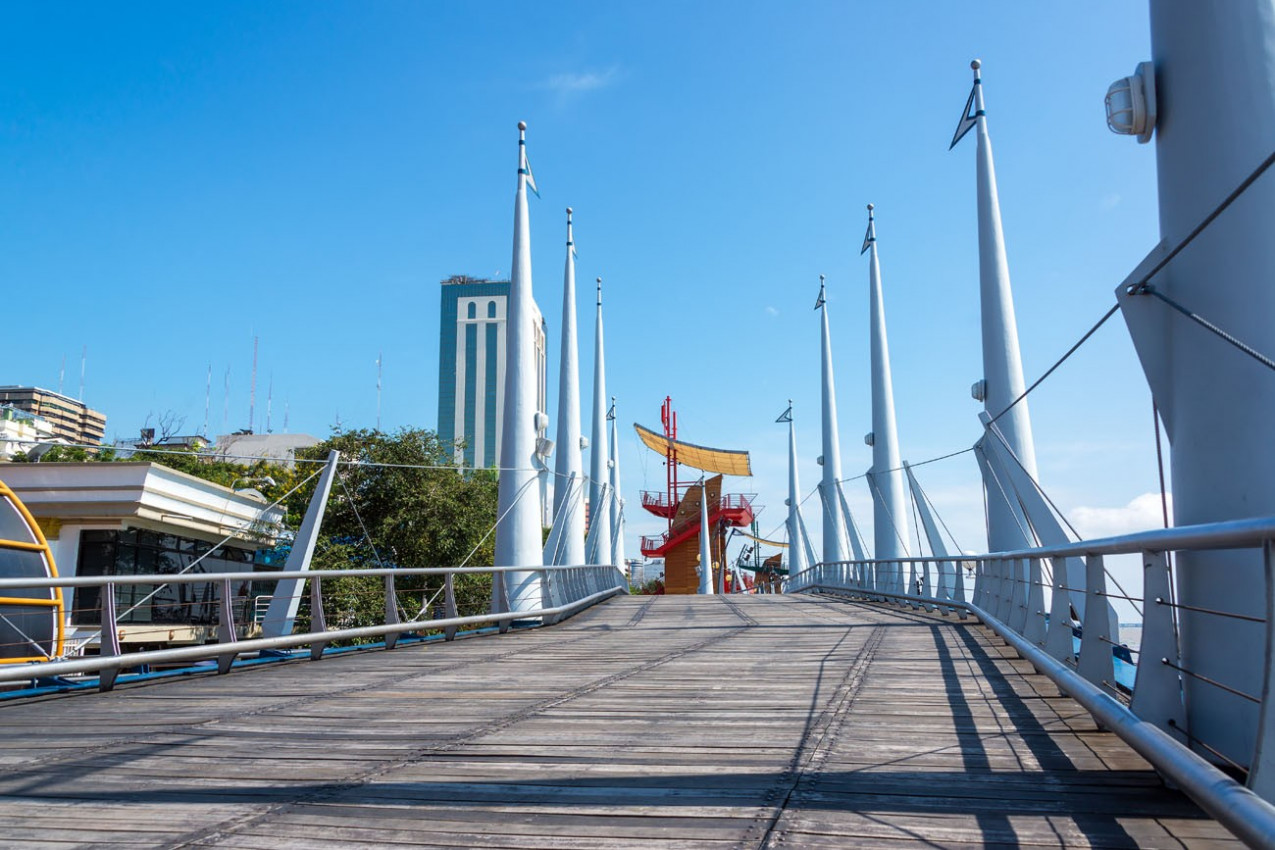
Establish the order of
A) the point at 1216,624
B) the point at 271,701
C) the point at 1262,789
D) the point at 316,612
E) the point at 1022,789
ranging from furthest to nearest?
the point at 316,612 < the point at 271,701 < the point at 1216,624 < the point at 1022,789 < the point at 1262,789

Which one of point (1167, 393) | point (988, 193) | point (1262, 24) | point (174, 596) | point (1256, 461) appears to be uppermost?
point (988, 193)

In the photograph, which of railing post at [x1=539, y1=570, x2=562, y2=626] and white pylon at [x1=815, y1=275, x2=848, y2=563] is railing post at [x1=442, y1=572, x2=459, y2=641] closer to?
railing post at [x1=539, y1=570, x2=562, y2=626]

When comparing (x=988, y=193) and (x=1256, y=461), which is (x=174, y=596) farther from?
(x=1256, y=461)

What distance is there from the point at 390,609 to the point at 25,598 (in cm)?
920

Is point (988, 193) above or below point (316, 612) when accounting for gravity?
above

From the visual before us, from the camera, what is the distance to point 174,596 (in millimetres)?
33312

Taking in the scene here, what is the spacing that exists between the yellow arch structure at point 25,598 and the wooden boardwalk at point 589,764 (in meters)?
9.69

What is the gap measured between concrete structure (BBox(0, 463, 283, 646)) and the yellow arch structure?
20.6 ft

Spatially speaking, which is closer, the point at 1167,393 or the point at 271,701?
the point at 1167,393

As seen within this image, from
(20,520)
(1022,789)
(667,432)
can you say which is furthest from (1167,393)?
(667,432)

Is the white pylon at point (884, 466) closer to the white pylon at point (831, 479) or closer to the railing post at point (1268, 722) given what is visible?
the white pylon at point (831, 479)

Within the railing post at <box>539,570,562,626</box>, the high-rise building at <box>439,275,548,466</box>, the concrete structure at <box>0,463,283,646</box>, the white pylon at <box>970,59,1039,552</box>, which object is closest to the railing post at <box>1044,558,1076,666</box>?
the white pylon at <box>970,59,1039,552</box>

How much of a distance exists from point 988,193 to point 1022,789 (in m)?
16.5

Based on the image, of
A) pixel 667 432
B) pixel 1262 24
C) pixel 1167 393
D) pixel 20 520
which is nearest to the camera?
pixel 1262 24
